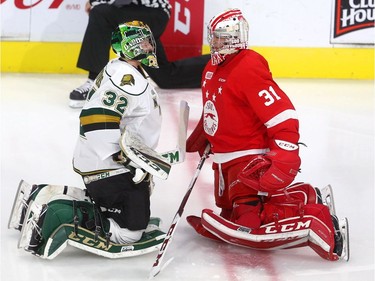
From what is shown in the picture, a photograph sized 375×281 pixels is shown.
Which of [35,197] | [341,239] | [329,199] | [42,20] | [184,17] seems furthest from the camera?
[184,17]

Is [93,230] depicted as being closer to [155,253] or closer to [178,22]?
[155,253]

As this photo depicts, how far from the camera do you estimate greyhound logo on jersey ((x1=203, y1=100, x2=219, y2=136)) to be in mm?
3312

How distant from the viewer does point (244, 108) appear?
10.7 ft

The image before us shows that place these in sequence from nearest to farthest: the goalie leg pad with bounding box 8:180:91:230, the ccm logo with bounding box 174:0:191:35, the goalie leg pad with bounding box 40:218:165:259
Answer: the goalie leg pad with bounding box 40:218:165:259 → the goalie leg pad with bounding box 8:180:91:230 → the ccm logo with bounding box 174:0:191:35

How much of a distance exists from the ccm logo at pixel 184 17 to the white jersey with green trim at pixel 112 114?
9.59 ft

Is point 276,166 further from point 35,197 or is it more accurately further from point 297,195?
point 35,197

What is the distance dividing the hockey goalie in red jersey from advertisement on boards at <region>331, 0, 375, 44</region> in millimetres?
2952

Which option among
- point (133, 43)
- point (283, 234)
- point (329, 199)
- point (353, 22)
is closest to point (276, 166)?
point (283, 234)

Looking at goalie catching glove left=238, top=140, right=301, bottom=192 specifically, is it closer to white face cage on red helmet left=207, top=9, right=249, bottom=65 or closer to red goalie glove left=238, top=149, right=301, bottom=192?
red goalie glove left=238, top=149, right=301, bottom=192

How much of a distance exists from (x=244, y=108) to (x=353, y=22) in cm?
310

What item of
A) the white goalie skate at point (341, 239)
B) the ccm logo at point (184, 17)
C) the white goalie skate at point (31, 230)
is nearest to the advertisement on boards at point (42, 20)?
the ccm logo at point (184, 17)

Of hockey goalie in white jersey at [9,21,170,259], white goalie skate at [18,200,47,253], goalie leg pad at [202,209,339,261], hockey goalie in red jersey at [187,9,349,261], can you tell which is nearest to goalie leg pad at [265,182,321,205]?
hockey goalie in red jersey at [187,9,349,261]

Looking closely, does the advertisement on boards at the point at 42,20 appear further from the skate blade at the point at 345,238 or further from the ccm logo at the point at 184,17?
the skate blade at the point at 345,238

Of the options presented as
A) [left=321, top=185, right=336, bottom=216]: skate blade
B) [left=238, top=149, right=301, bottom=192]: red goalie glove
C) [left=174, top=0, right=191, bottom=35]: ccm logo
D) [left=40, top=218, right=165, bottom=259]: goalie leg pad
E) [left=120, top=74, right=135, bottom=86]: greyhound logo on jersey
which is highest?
[left=174, top=0, right=191, bottom=35]: ccm logo
